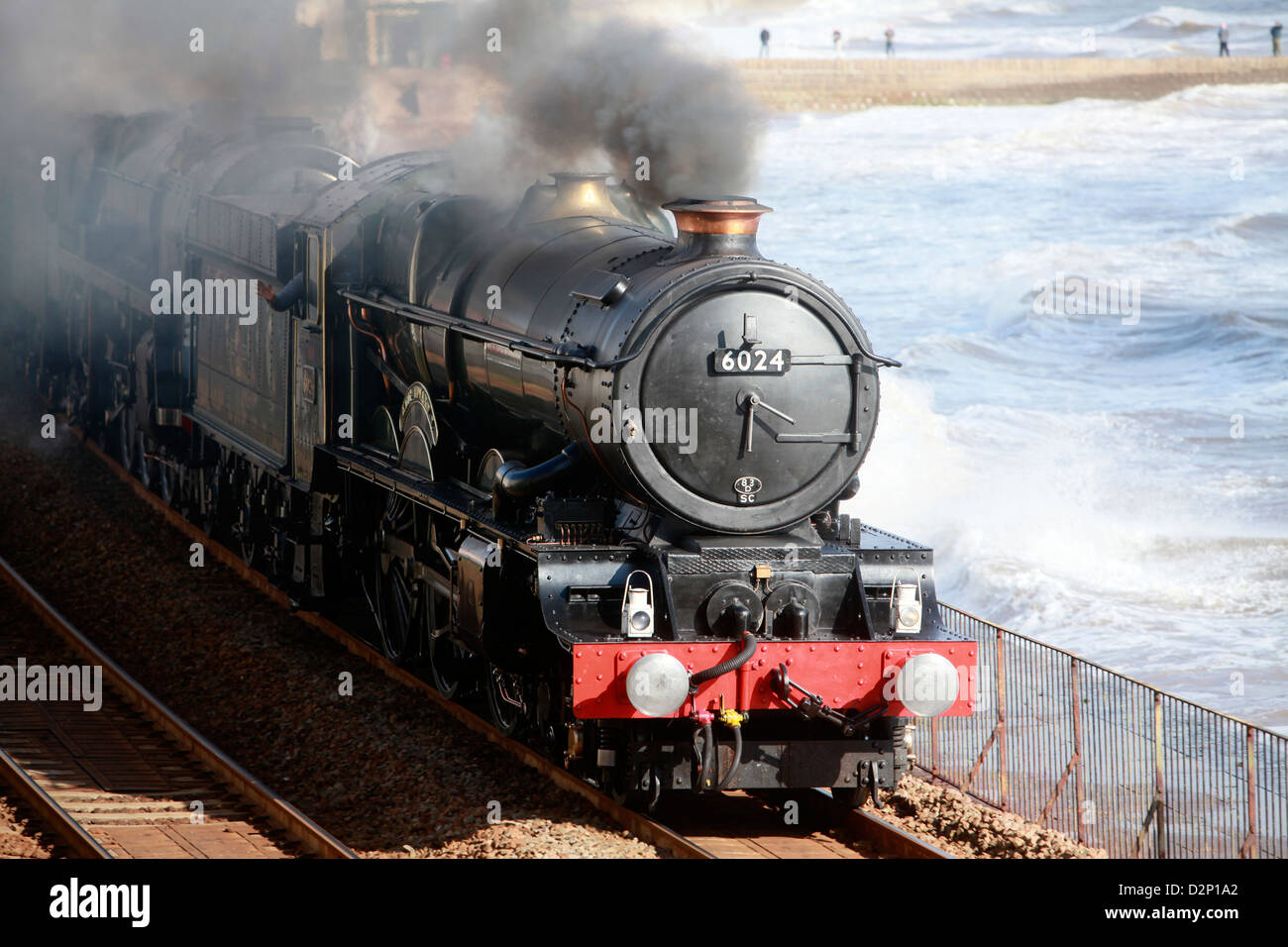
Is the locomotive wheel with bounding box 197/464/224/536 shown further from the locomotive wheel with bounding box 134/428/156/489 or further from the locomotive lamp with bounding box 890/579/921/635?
the locomotive lamp with bounding box 890/579/921/635

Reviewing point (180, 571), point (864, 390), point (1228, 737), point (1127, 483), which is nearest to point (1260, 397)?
point (1127, 483)

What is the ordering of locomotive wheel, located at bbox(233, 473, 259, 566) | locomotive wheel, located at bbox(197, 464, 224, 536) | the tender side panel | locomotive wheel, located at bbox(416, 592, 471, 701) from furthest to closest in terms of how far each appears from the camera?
locomotive wheel, located at bbox(197, 464, 224, 536) → locomotive wheel, located at bbox(233, 473, 259, 566) → the tender side panel → locomotive wheel, located at bbox(416, 592, 471, 701)

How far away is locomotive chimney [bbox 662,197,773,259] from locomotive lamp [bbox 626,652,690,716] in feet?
7.49

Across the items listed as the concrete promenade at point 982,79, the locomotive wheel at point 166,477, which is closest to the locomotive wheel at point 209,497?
the locomotive wheel at point 166,477

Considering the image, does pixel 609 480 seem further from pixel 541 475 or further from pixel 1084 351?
pixel 1084 351

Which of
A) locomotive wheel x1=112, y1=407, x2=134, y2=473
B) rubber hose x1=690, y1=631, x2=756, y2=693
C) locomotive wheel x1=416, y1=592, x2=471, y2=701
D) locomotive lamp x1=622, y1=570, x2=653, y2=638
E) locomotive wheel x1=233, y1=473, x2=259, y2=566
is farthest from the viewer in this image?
locomotive wheel x1=112, y1=407, x2=134, y2=473

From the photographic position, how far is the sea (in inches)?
798

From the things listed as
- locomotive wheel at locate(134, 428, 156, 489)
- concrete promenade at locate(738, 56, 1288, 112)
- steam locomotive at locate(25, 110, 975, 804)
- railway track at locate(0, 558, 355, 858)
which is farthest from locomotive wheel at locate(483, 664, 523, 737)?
concrete promenade at locate(738, 56, 1288, 112)

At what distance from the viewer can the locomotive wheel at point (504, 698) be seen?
443 inches

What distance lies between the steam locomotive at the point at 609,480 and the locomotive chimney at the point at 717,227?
0.05 ft

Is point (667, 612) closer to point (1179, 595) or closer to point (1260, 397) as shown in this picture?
point (1179, 595)

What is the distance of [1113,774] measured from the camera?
A: 11539 mm

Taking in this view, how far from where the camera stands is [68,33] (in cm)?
2812

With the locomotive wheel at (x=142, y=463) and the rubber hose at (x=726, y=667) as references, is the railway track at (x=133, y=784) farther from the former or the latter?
the locomotive wheel at (x=142, y=463)
